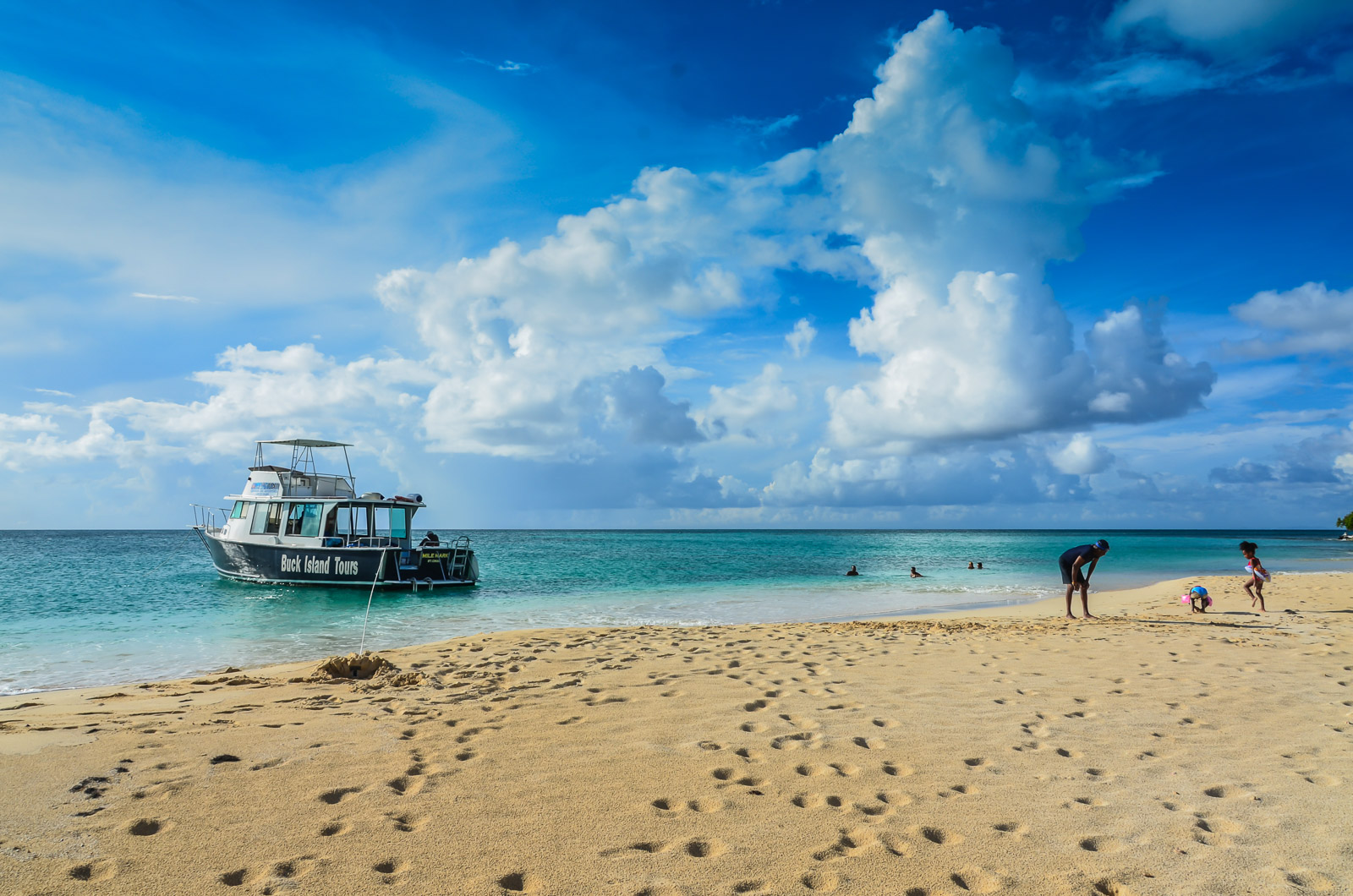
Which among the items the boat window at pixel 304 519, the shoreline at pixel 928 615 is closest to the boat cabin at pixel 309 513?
the boat window at pixel 304 519

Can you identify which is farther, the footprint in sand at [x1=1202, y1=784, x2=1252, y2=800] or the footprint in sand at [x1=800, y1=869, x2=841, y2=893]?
the footprint in sand at [x1=1202, y1=784, x2=1252, y2=800]

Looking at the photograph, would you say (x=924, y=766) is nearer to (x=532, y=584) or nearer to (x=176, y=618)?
(x=176, y=618)

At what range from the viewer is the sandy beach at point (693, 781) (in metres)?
3.34

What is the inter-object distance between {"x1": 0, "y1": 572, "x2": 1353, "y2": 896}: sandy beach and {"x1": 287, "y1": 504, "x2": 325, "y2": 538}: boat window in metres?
19.0

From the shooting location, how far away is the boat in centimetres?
2550

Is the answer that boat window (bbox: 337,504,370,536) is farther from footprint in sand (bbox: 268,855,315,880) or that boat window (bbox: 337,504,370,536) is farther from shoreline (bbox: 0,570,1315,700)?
footprint in sand (bbox: 268,855,315,880)

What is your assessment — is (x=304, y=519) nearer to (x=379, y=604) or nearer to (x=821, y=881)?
(x=379, y=604)

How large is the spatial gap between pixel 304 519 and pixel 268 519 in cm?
169

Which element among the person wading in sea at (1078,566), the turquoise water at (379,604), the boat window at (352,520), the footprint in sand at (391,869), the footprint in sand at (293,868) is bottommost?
the turquoise water at (379,604)

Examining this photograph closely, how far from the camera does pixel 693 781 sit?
4.49 m

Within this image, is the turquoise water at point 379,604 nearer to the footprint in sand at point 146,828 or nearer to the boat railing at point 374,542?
the boat railing at point 374,542

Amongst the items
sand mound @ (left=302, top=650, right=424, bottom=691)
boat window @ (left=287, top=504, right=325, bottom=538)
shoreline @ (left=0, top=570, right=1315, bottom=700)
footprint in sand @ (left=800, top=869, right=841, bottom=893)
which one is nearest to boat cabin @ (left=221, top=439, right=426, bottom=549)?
boat window @ (left=287, top=504, right=325, bottom=538)

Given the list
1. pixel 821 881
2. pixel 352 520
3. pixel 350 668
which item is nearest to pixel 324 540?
pixel 352 520

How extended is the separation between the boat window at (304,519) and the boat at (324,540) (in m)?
0.03
